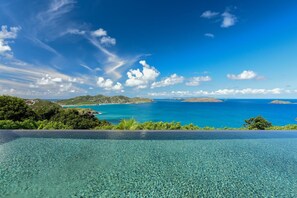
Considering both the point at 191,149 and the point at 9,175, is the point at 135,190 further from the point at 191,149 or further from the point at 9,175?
the point at 191,149

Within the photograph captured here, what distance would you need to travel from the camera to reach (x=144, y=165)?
3.93 meters

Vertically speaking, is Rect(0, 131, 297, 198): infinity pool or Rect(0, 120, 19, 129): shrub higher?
Rect(0, 120, 19, 129): shrub

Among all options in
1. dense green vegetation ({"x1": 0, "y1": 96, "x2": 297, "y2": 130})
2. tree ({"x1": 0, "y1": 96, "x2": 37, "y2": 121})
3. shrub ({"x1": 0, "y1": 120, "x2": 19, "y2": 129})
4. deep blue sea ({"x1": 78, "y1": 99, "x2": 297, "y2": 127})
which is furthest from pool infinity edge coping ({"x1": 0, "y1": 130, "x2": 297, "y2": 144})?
deep blue sea ({"x1": 78, "y1": 99, "x2": 297, "y2": 127})

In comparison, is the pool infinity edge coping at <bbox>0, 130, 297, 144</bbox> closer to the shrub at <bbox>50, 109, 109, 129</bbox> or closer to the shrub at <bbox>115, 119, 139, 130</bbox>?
the shrub at <bbox>115, 119, 139, 130</bbox>

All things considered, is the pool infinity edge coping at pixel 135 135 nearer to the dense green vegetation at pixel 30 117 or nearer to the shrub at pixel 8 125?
the shrub at pixel 8 125

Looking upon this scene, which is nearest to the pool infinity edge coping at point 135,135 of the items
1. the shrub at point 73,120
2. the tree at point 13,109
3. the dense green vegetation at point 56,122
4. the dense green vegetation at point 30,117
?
the dense green vegetation at point 56,122

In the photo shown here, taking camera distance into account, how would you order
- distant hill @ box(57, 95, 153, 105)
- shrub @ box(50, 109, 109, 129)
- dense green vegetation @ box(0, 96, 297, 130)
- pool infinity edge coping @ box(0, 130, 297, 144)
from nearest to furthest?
pool infinity edge coping @ box(0, 130, 297, 144) < dense green vegetation @ box(0, 96, 297, 130) < shrub @ box(50, 109, 109, 129) < distant hill @ box(57, 95, 153, 105)

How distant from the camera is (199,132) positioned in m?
6.86

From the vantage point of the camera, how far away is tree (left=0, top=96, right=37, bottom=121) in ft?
27.0

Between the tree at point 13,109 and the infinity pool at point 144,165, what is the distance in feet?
10.1

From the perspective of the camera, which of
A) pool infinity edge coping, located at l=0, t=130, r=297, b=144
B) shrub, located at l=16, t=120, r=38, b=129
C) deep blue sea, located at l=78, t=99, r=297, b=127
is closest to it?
pool infinity edge coping, located at l=0, t=130, r=297, b=144

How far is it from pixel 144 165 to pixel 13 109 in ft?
26.7

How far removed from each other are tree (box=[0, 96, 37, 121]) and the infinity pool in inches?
122

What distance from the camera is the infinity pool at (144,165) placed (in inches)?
112
